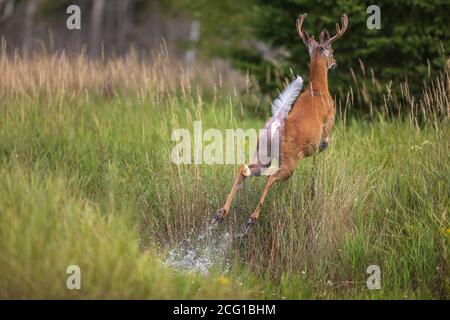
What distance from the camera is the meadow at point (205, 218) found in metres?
4.94

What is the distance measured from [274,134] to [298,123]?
22cm

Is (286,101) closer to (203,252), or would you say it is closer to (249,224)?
(249,224)

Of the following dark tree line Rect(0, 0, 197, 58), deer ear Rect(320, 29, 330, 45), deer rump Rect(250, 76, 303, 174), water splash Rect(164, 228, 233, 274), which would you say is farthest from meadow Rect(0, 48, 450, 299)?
dark tree line Rect(0, 0, 197, 58)

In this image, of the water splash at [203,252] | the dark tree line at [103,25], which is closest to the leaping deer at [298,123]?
the water splash at [203,252]

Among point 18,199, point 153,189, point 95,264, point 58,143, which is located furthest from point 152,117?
point 95,264

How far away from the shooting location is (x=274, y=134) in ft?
19.1

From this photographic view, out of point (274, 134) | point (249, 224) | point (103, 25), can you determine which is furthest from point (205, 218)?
point (103, 25)

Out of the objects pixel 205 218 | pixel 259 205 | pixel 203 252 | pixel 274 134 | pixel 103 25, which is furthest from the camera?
pixel 103 25

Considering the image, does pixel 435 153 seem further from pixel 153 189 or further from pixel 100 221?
pixel 100 221

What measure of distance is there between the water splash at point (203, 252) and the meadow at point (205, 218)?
0.06 metres

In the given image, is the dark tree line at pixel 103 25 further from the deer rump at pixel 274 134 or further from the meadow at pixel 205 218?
the deer rump at pixel 274 134

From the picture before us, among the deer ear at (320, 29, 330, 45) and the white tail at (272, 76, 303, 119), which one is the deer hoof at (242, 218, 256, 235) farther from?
the deer ear at (320, 29, 330, 45)

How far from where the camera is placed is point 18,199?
5375 mm

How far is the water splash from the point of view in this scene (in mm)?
6043
